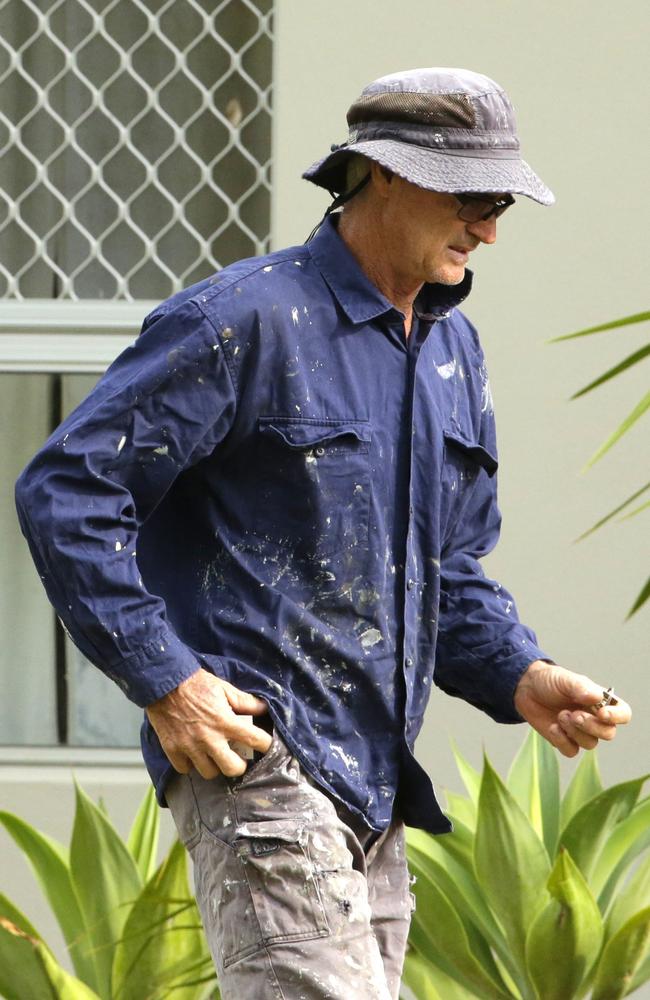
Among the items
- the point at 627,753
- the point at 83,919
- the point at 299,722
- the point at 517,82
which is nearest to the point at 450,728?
the point at 627,753

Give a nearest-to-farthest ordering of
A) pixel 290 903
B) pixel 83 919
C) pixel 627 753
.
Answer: pixel 290 903, pixel 83 919, pixel 627 753

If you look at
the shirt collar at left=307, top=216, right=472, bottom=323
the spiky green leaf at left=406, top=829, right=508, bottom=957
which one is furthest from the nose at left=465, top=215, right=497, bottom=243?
the spiky green leaf at left=406, top=829, right=508, bottom=957

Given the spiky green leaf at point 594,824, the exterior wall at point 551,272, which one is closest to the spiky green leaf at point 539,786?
the spiky green leaf at point 594,824

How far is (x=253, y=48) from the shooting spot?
458cm

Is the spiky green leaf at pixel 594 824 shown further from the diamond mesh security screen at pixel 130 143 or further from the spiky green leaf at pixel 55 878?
the diamond mesh security screen at pixel 130 143

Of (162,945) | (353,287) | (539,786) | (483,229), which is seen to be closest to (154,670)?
(353,287)

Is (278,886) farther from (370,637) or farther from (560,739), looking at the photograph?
(560,739)

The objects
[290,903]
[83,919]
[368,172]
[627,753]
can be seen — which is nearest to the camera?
[290,903]

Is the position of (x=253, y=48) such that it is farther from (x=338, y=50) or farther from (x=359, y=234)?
(x=359, y=234)

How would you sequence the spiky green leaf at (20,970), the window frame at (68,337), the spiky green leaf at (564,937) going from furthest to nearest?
the window frame at (68,337) → the spiky green leaf at (20,970) → the spiky green leaf at (564,937)

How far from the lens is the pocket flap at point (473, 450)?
101 inches

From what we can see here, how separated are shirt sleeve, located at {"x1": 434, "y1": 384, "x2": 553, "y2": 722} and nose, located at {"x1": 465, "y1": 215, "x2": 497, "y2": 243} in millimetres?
404

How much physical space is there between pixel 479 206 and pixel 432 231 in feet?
0.25

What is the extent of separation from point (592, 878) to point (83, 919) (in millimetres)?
1136
